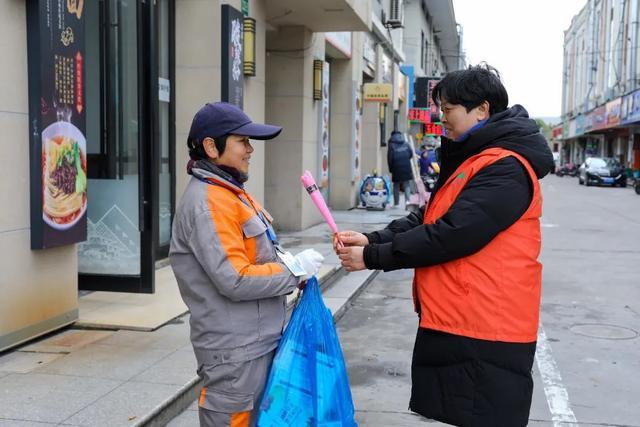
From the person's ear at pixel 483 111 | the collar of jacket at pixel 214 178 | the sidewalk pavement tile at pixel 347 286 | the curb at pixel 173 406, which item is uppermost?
the person's ear at pixel 483 111

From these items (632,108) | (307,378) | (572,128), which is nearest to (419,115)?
(632,108)

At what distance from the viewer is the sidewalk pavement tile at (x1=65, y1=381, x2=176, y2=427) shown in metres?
3.76

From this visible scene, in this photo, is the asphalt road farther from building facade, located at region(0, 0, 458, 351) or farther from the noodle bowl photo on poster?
the noodle bowl photo on poster

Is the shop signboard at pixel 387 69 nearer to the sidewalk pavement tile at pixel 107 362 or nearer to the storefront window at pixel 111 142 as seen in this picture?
the storefront window at pixel 111 142

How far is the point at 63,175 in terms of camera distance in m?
5.36

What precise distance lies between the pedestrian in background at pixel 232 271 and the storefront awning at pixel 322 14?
8619 millimetres

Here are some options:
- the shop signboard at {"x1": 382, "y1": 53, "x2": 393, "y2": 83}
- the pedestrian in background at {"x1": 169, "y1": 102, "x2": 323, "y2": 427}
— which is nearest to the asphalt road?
the pedestrian in background at {"x1": 169, "y1": 102, "x2": 323, "y2": 427}

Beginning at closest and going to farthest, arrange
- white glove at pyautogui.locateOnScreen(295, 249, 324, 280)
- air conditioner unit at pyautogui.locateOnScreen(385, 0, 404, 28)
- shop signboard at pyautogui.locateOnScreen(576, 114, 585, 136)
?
white glove at pyautogui.locateOnScreen(295, 249, 324, 280), air conditioner unit at pyautogui.locateOnScreen(385, 0, 404, 28), shop signboard at pyautogui.locateOnScreen(576, 114, 585, 136)

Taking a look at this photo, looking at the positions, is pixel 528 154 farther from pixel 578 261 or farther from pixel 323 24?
pixel 323 24

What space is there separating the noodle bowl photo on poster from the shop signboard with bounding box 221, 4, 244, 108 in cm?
306

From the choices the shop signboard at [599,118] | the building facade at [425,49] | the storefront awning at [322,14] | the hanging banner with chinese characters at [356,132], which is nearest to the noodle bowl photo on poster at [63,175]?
the storefront awning at [322,14]

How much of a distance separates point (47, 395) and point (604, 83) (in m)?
59.1

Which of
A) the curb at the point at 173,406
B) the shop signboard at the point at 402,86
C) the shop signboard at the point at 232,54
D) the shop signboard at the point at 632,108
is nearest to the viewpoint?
the curb at the point at 173,406

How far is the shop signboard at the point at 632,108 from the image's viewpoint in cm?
3562
